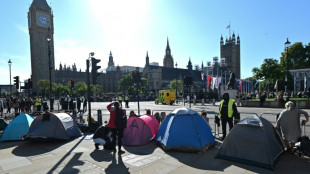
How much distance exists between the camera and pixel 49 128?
8.16 meters

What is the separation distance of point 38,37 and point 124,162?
106 m

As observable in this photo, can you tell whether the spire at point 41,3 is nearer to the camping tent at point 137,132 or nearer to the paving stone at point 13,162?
the paving stone at point 13,162

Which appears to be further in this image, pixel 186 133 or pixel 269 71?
pixel 269 71

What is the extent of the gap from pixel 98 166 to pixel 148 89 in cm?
10352

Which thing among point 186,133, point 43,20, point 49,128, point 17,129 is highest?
point 43,20

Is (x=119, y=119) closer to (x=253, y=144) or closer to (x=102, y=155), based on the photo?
(x=102, y=155)

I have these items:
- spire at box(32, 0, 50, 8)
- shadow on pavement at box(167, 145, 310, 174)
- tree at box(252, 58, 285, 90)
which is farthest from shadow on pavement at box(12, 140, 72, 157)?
spire at box(32, 0, 50, 8)

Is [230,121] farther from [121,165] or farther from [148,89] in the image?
[148,89]

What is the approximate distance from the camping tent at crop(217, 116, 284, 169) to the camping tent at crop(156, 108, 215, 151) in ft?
2.75

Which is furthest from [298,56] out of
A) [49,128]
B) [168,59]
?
[168,59]

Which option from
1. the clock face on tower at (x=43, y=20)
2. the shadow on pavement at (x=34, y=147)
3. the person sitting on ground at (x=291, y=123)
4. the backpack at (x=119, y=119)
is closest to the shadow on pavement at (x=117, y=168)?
the backpack at (x=119, y=119)

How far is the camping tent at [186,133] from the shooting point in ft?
21.4

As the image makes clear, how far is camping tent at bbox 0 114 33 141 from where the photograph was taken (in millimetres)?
8656

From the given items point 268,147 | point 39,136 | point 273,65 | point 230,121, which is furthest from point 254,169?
point 273,65
